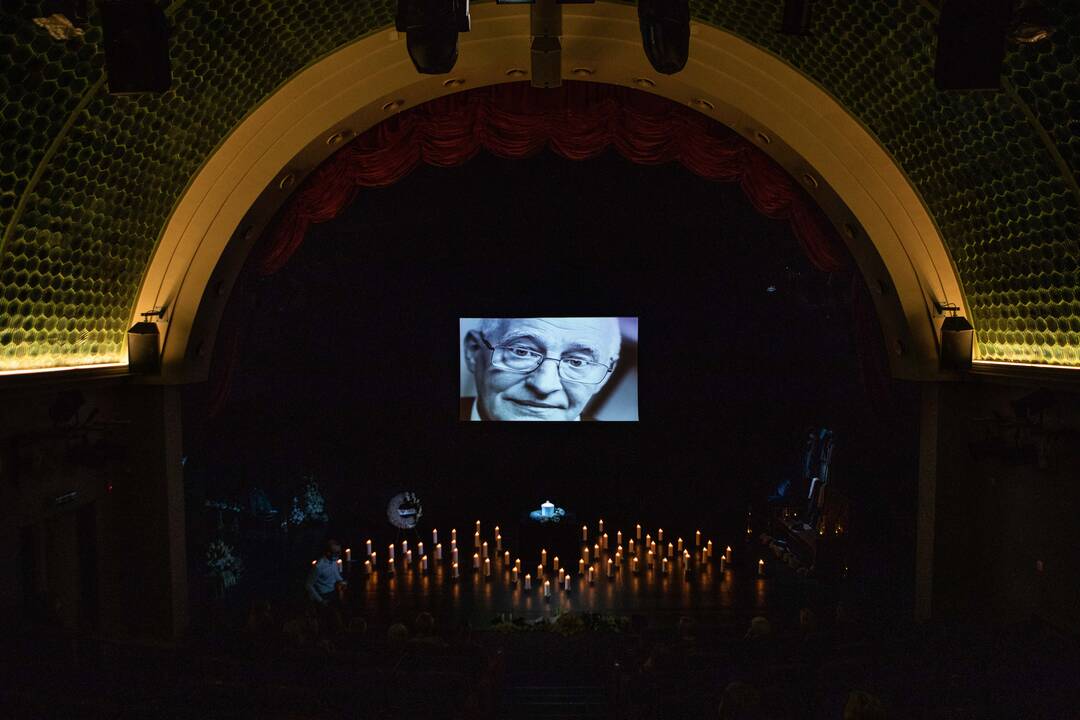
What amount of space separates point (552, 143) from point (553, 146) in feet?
0.15

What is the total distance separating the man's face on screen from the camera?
44.0 feet

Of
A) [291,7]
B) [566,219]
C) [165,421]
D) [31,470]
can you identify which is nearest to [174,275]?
[165,421]

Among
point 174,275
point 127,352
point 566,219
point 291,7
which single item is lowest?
point 127,352

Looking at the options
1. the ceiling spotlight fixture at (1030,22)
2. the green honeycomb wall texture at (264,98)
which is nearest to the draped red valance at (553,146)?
the green honeycomb wall texture at (264,98)

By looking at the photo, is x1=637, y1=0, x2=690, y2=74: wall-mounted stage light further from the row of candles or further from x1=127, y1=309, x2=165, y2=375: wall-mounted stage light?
the row of candles

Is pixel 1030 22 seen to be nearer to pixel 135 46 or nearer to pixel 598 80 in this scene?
pixel 598 80

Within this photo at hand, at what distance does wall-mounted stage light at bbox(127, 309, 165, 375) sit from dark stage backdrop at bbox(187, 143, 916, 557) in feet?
12.5

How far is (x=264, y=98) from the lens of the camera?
28.5 feet

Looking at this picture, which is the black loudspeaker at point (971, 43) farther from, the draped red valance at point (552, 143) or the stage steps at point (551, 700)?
the stage steps at point (551, 700)

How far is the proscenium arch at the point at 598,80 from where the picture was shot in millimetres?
8820

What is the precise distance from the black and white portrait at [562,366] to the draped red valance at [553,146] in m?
3.42

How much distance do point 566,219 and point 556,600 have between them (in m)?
5.79

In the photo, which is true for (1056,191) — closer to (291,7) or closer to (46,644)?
(291,7)

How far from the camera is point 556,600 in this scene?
37.1 ft
